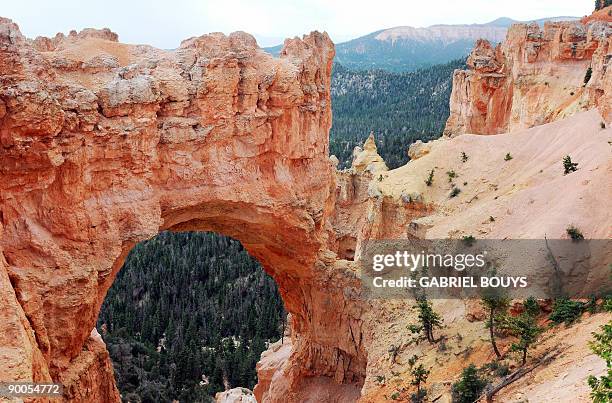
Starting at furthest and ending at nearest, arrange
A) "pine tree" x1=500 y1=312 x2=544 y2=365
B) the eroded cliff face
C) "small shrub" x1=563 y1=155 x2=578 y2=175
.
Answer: the eroded cliff face
"small shrub" x1=563 y1=155 x2=578 y2=175
"pine tree" x1=500 y1=312 x2=544 y2=365

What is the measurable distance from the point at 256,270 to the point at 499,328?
1797 inches

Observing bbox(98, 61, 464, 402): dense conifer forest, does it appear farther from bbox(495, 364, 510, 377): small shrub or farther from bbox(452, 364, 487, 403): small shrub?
bbox(495, 364, 510, 377): small shrub

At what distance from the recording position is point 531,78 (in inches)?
1805

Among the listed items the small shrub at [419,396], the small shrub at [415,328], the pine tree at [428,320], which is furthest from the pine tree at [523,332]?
the small shrub at [415,328]

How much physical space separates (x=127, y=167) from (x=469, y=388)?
12198 mm

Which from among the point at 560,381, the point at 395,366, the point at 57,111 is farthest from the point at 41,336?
the point at 560,381

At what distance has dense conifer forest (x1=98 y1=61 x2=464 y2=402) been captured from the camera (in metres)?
41.0

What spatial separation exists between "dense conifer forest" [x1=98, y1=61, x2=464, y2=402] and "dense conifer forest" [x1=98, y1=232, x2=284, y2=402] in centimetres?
8

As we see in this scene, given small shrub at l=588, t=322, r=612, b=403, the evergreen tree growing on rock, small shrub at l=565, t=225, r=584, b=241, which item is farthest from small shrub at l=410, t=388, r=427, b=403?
small shrub at l=565, t=225, r=584, b=241

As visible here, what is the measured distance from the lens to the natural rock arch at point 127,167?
15.0m

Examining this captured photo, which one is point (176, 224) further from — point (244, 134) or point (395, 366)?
point (395, 366)

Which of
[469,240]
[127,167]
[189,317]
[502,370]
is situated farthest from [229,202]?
[189,317]

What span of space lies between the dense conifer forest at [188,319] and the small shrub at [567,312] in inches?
1068

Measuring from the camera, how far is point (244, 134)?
20406 mm
